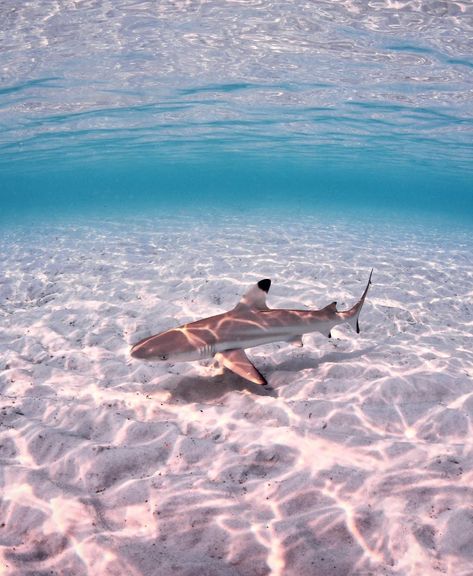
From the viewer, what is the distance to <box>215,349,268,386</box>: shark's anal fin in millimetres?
4738

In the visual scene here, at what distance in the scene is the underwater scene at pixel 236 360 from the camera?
119 inches

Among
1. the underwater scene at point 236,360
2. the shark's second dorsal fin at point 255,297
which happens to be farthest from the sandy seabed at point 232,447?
the shark's second dorsal fin at point 255,297

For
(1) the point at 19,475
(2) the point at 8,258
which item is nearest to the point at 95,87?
(2) the point at 8,258

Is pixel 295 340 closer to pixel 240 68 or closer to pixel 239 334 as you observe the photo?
pixel 239 334

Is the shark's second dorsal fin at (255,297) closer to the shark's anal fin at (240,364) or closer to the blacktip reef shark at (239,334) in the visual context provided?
the blacktip reef shark at (239,334)

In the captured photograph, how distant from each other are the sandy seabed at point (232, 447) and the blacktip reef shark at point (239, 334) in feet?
1.96

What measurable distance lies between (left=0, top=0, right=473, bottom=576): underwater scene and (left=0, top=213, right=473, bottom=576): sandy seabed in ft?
0.07

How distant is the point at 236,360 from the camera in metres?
5.06

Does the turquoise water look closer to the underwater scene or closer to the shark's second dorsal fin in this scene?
the underwater scene

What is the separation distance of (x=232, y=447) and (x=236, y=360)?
1.17 metres

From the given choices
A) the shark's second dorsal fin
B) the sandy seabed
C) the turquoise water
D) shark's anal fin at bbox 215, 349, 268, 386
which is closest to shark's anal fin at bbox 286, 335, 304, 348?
the sandy seabed

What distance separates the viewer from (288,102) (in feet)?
76.7

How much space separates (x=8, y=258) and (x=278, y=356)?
1312cm

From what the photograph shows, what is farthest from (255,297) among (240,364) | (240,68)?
(240,68)
